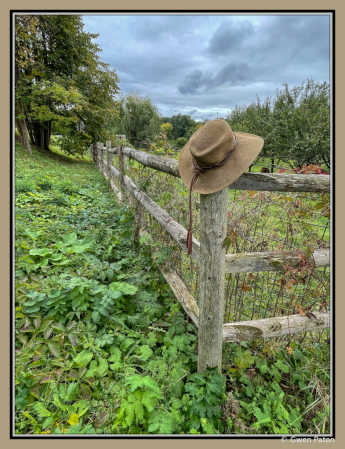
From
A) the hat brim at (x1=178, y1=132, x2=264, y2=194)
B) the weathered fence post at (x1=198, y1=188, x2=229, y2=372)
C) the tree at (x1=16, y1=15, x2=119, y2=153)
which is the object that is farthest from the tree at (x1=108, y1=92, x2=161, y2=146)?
the weathered fence post at (x1=198, y1=188, x2=229, y2=372)

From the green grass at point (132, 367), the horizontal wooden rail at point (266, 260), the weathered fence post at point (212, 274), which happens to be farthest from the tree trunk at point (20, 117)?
the horizontal wooden rail at point (266, 260)

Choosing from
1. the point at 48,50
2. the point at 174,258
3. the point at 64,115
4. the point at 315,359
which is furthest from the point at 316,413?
the point at 48,50

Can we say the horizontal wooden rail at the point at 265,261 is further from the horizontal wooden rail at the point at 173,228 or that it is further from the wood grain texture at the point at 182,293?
the wood grain texture at the point at 182,293

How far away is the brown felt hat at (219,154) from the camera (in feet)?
4.67

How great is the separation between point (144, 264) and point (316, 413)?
2072 millimetres

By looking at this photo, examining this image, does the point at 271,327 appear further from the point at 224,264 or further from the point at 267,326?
the point at 224,264

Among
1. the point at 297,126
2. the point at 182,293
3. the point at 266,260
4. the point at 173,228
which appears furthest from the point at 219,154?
the point at 297,126

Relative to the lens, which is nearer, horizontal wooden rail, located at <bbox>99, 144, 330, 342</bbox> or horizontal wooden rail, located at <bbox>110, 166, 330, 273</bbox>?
horizontal wooden rail, located at <bbox>99, 144, 330, 342</bbox>

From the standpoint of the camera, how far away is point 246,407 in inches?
→ 65.8

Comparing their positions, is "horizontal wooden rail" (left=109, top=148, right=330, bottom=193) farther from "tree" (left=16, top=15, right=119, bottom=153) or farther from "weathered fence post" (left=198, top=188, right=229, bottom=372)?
"tree" (left=16, top=15, right=119, bottom=153)

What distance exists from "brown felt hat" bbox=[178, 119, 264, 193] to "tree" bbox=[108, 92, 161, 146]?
24197 mm

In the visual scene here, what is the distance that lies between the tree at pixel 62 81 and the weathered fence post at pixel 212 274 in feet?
39.8

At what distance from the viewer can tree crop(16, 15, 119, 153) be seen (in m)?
11.0

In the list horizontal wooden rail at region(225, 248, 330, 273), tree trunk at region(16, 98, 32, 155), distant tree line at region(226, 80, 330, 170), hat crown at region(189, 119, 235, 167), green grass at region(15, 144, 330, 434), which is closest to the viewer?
hat crown at region(189, 119, 235, 167)
